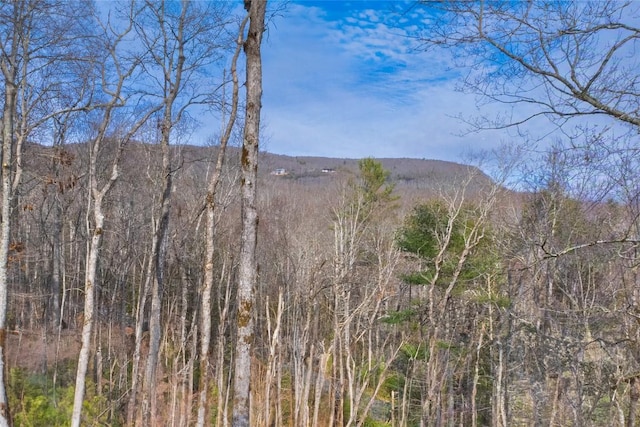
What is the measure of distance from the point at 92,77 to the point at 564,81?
8.48 meters

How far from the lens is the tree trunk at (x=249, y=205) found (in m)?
4.29

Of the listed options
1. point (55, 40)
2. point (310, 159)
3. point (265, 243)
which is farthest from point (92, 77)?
point (310, 159)

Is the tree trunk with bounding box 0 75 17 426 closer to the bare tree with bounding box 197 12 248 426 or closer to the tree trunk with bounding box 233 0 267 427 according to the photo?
the bare tree with bounding box 197 12 248 426

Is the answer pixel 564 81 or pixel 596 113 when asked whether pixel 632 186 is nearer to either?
pixel 596 113

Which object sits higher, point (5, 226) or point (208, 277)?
point (5, 226)

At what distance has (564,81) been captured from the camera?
3.83m

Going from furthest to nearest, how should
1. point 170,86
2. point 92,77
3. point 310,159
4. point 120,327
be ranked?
point 310,159 < point 120,327 < point 170,86 < point 92,77

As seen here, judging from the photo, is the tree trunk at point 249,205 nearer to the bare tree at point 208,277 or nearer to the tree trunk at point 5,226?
the bare tree at point 208,277

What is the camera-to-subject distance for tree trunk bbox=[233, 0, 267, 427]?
4.29 meters

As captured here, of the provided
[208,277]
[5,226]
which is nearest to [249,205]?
[208,277]

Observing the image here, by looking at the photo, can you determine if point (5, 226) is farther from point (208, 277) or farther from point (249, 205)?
point (249, 205)

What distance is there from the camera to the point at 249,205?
4398 mm

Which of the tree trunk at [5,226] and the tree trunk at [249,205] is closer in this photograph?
the tree trunk at [249,205]

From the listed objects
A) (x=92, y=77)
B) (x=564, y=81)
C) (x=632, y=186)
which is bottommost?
(x=632, y=186)
